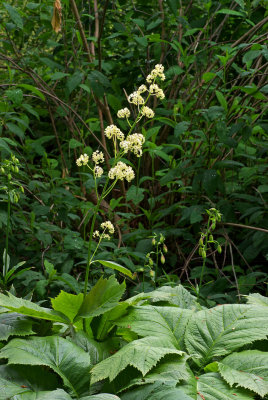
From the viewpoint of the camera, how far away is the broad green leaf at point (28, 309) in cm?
171

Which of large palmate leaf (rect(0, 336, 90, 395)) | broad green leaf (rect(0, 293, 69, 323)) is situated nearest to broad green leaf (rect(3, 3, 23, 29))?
broad green leaf (rect(0, 293, 69, 323))

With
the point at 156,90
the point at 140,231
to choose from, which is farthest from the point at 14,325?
the point at 140,231

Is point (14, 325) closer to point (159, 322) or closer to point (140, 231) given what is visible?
point (159, 322)

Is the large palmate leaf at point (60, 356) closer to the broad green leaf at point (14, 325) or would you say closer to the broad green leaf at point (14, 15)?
the broad green leaf at point (14, 325)

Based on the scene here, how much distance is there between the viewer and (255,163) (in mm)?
3891

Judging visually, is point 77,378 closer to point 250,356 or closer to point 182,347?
point 182,347

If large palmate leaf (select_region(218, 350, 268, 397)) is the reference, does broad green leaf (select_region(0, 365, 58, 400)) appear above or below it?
above

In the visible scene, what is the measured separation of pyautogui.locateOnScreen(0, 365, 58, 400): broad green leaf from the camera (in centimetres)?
151

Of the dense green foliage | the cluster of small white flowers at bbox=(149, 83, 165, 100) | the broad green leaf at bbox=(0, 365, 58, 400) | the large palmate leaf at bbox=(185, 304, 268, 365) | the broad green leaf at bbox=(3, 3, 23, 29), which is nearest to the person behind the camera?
the broad green leaf at bbox=(0, 365, 58, 400)

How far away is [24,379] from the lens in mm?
1596

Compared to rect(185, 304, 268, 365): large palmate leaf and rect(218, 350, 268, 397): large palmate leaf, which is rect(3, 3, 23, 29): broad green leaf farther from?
rect(218, 350, 268, 397): large palmate leaf

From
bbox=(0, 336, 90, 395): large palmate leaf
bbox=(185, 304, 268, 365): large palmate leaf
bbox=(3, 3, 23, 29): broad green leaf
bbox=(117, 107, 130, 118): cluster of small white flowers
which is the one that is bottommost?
bbox=(185, 304, 268, 365): large palmate leaf

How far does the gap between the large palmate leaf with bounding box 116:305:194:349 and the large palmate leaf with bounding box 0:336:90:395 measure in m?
0.22

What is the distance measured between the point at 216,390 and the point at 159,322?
0.36 meters
